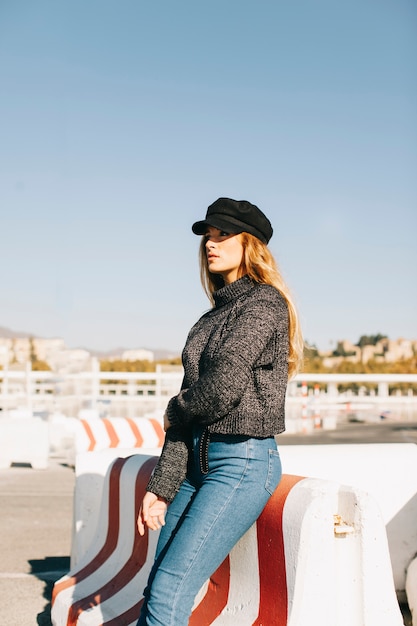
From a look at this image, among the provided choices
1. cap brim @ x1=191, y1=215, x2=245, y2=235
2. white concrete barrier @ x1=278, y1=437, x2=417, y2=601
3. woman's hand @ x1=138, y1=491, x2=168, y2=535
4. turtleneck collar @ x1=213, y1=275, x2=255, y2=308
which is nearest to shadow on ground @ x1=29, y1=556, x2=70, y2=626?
white concrete barrier @ x1=278, y1=437, x2=417, y2=601

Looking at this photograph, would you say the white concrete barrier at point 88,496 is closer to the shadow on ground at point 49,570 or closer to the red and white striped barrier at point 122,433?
the shadow on ground at point 49,570

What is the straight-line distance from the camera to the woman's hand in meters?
3.10

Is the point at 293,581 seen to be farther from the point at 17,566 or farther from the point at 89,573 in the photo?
the point at 17,566

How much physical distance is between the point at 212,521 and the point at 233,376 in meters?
0.50

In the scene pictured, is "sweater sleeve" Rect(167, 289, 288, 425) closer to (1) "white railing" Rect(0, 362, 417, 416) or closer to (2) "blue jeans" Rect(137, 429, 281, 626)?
(2) "blue jeans" Rect(137, 429, 281, 626)

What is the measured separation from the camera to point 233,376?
112 inches

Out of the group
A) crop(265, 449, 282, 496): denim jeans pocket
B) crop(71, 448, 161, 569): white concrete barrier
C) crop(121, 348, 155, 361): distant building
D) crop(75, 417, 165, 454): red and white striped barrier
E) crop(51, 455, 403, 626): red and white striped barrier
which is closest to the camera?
crop(51, 455, 403, 626): red and white striped barrier

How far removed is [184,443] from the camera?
3.14 metres

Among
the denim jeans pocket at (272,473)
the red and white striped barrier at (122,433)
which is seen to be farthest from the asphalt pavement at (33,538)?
the denim jeans pocket at (272,473)

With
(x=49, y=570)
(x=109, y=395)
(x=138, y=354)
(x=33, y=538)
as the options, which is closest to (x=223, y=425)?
(x=49, y=570)

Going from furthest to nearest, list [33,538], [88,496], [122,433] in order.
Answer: [122,433], [33,538], [88,496]

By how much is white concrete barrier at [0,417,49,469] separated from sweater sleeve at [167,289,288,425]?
10504mm

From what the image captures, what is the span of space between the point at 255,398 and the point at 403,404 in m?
22.8

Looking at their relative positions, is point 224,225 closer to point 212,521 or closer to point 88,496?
point 212,521
